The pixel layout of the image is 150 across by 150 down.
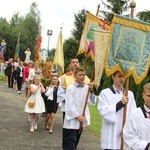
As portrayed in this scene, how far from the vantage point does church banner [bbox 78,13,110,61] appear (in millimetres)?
9141

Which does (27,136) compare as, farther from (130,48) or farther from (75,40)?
(75,40)

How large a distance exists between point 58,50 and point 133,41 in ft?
22.0

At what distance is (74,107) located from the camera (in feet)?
26.3

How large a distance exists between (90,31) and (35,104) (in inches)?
123

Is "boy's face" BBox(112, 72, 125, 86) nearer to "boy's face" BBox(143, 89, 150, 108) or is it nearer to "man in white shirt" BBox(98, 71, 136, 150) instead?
"man in white shirt" BBox(98, 71, 136, 150)

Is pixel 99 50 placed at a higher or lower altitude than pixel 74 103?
higher

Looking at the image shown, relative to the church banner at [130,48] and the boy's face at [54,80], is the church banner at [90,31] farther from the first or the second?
the church banner at [130,48]

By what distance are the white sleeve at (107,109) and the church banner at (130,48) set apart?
0.37 m

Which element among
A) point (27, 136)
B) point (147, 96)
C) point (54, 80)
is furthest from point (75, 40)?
point (147, 96)

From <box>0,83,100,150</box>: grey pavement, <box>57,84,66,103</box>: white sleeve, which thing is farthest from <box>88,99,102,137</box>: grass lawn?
<box>57,84,66,103</box>: white sleeve

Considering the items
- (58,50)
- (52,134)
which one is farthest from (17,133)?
(58,50)

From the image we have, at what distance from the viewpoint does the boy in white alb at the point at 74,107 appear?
26.2ft

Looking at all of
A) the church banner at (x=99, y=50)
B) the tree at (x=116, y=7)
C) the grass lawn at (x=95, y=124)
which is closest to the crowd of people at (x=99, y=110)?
the church banner at (x=99, y=50)

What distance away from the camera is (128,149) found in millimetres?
5105
